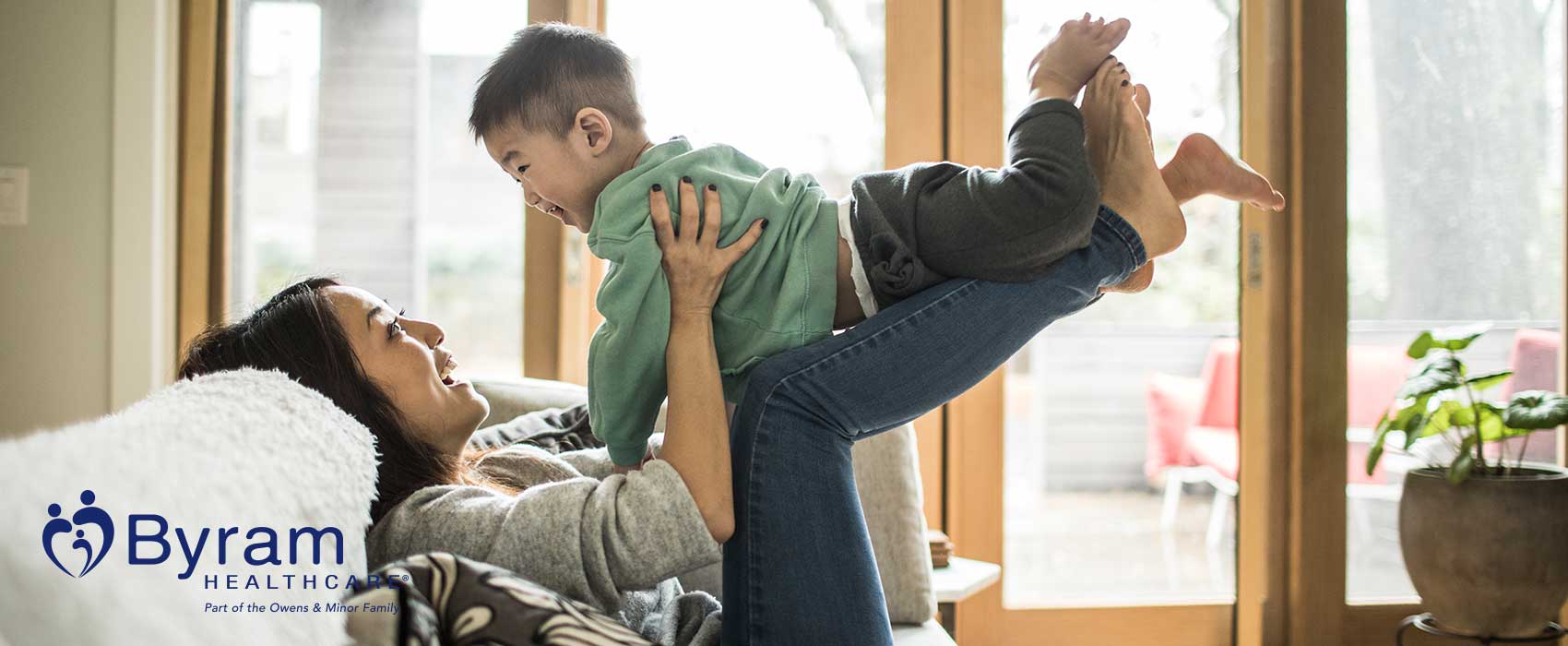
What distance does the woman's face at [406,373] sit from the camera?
1210 mm

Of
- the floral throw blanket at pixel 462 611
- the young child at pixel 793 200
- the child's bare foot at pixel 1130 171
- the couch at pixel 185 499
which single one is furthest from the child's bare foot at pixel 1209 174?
the couch at pixel 185 499

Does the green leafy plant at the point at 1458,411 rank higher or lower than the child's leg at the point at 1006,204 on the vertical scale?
lower

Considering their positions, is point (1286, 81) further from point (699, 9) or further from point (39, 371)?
point (39, 371)

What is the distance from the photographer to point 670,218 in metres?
1.21

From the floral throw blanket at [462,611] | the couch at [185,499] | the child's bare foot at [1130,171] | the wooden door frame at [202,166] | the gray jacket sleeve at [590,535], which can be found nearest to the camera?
the couch at [185,499]

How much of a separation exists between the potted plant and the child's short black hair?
2076 mm

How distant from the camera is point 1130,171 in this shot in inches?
48.7

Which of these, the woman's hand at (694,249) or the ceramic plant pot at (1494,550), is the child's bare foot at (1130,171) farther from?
the ceramic plant pot at (1494,550)

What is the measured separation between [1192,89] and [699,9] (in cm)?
140

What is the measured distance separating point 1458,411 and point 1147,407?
28.9 inches

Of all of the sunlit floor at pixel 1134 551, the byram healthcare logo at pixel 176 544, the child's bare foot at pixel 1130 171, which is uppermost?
the child's bare foot at pixel 1130 171

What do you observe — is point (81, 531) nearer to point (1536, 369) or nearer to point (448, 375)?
point (448, 375)

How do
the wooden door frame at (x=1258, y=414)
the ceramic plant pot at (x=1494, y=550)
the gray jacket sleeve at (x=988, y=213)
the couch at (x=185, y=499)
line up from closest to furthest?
1. the couch at (x=185, y=499)
2. the gray jacket sleeve at (x=988, y=213)
3. the ceramic plant pot at (x=1494, y=550)
4. the wooden door frame at (x=1258, y=414)

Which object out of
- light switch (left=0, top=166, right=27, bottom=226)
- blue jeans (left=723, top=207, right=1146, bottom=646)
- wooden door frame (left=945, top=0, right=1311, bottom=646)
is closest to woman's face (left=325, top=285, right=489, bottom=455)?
blue jeans (left=723, top=207, right=1146, bottom=646)
